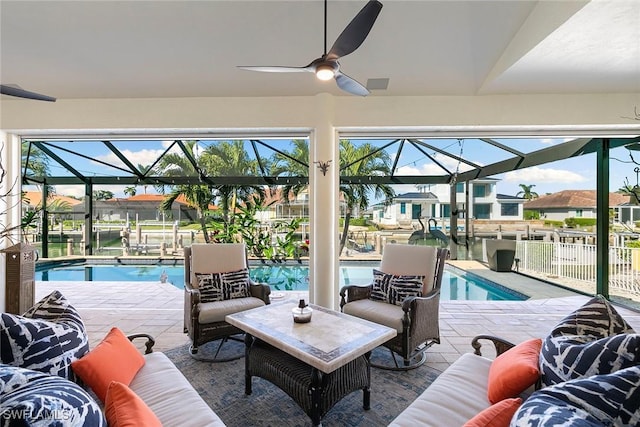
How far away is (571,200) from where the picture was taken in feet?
16.8

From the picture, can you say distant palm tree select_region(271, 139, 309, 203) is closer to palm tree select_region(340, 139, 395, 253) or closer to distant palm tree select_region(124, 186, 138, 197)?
palm tree select_region(340, 139, 395, 253)

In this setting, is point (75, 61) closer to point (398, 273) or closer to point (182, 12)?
point (182, 12)

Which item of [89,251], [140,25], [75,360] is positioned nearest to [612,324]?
[75,360]

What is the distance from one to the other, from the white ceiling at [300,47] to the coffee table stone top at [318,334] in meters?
2.84

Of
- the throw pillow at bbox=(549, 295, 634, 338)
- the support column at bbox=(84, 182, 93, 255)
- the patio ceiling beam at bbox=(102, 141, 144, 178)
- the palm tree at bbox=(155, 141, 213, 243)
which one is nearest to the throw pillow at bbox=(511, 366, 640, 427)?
the throw pillow at bbox=(549, 295, 634, 338)

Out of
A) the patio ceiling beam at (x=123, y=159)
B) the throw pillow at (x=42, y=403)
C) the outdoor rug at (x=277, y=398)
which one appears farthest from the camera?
the patio ceiling beam at (x=123, y=159)

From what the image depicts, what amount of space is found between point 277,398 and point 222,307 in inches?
42.1

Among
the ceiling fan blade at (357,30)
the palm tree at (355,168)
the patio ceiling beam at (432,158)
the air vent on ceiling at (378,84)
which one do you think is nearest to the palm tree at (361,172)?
the palm tree at (355,168)

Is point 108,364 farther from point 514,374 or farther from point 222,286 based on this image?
point 514,374

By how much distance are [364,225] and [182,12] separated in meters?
3.77

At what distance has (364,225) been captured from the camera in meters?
5.07

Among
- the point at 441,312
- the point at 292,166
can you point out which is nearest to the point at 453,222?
the point at 441,312

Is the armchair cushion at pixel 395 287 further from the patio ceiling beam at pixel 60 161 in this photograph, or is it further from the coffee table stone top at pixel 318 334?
the patio ceiling beam at pixel 60 161

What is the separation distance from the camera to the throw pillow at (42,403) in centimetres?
76
